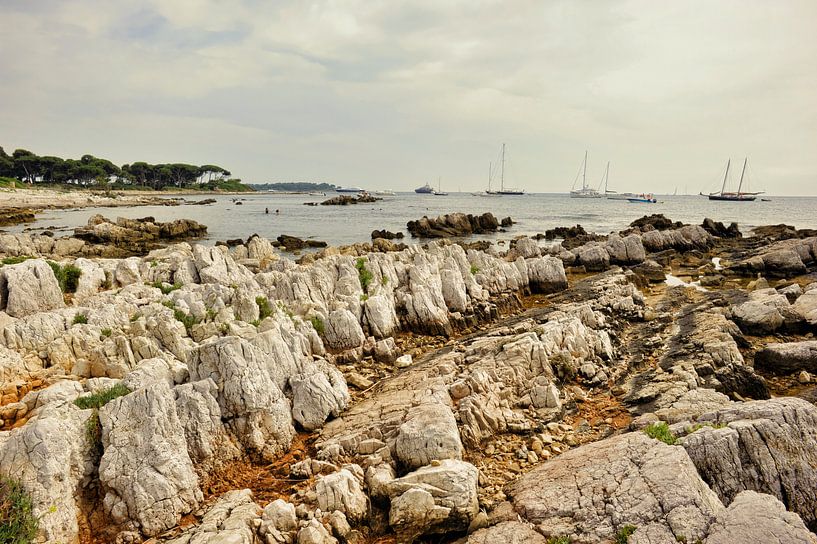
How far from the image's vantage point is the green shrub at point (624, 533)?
272 inches

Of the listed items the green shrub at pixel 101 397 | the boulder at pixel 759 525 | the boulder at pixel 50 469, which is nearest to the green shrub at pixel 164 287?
the green shrub at pixel 101 397

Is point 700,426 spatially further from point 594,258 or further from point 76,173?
point 76,173

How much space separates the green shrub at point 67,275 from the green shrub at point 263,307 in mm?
9876

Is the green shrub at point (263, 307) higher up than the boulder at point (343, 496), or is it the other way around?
the green shrub at point (263, 307)

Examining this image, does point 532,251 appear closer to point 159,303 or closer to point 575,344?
point 575,344

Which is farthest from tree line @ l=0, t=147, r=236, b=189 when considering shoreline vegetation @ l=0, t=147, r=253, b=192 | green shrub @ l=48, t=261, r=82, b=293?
green shrub @ l=48, t=261, r=82, b=293

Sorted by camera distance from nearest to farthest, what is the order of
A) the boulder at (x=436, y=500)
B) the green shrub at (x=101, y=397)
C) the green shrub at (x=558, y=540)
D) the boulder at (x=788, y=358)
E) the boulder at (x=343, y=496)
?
the green shrub at (x=558, y=540), the boulder at (x=436, y=500), the boulder at (x=343, y=496), the green shrub at (x=101, y=397), the boulder at (x=788, y=358)

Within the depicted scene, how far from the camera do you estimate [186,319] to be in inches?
649

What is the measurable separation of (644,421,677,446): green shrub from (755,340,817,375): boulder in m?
10.6

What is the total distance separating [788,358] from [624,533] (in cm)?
1405

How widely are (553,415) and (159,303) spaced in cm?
1589

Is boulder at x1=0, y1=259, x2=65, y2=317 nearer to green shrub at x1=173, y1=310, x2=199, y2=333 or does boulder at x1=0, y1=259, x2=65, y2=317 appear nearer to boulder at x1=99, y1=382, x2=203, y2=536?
green shrub at x1=173, y1=310, x2=199, y2=333

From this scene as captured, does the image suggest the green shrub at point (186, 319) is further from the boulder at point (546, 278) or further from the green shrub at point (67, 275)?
the boulder at point (546, 278)

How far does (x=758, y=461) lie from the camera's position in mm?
7832
